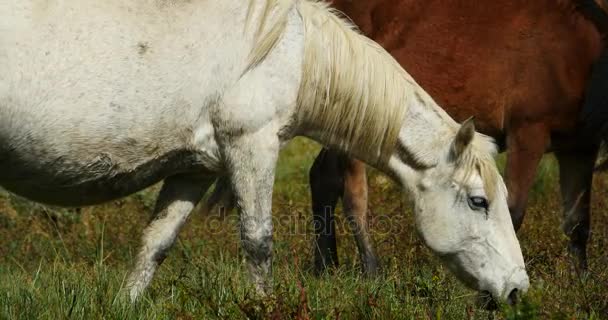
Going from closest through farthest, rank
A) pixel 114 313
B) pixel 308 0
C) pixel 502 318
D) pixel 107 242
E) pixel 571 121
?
pixel 114 313
pixel 502 318
pixel 308 0
pixel 571 121
pixel 107 242

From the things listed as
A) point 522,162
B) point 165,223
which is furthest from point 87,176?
point 522,162

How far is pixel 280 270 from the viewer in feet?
17.5

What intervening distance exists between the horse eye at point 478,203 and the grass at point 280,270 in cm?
41

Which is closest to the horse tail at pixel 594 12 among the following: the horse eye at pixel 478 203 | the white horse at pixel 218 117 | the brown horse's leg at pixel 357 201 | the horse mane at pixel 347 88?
the brown horse's leg at pixel 357 201

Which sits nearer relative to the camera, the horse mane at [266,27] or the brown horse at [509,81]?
the horse mane at [266,27]

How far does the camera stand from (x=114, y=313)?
4.17 metres

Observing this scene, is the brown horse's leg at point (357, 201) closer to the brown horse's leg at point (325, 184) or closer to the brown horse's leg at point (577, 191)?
the brown horse's leg at point (325, 184)

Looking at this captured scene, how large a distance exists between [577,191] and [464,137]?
2.15 meters

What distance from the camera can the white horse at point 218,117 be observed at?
4262mm

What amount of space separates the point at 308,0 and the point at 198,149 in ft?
3.16

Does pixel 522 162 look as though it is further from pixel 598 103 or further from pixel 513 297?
pixel 513 297

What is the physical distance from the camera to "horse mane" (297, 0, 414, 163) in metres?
4.75

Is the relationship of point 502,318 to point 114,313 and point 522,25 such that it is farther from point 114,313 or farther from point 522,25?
point 522,25

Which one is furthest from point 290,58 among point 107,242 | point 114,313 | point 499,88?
point 107,242
